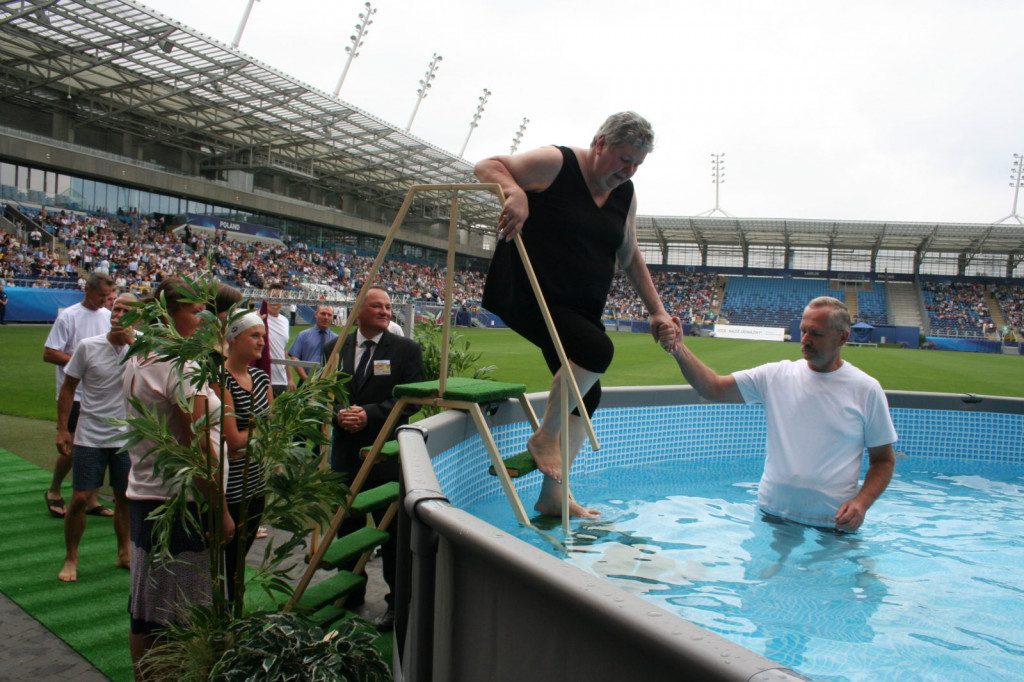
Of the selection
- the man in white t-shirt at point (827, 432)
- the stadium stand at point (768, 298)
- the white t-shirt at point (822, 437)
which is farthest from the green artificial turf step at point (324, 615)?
the stadium stand at point (768, 298)

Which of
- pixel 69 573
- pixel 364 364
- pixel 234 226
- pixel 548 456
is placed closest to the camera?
pixel 548 456

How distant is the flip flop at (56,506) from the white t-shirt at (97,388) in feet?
3.86

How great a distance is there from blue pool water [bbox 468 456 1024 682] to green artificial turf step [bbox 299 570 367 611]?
898mm

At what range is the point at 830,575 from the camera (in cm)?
354

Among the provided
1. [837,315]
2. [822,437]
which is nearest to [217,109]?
[837,315]

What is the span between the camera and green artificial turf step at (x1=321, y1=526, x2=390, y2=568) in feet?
9.21

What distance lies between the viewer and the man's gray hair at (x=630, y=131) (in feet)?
10.1

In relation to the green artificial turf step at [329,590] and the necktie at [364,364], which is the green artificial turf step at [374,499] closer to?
the green artificial turf step at [329,590]

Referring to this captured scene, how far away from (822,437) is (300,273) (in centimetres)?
4198

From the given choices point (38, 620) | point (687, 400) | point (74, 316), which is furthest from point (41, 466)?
point (687, 400)

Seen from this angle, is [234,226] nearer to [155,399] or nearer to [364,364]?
[364,364]

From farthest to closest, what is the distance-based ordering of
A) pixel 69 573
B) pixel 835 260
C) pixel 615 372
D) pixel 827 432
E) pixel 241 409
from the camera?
pixel 835 260
pixel 615 372
pixel 69 573
pixel 827 432
pixel 241 409

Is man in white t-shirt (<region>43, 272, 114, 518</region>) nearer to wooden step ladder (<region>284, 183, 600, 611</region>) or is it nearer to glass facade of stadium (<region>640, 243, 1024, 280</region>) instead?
wooden step ladder (<region>284, 183, 600, 611</region>)

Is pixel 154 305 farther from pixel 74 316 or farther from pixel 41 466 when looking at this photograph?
pixel 41 466
